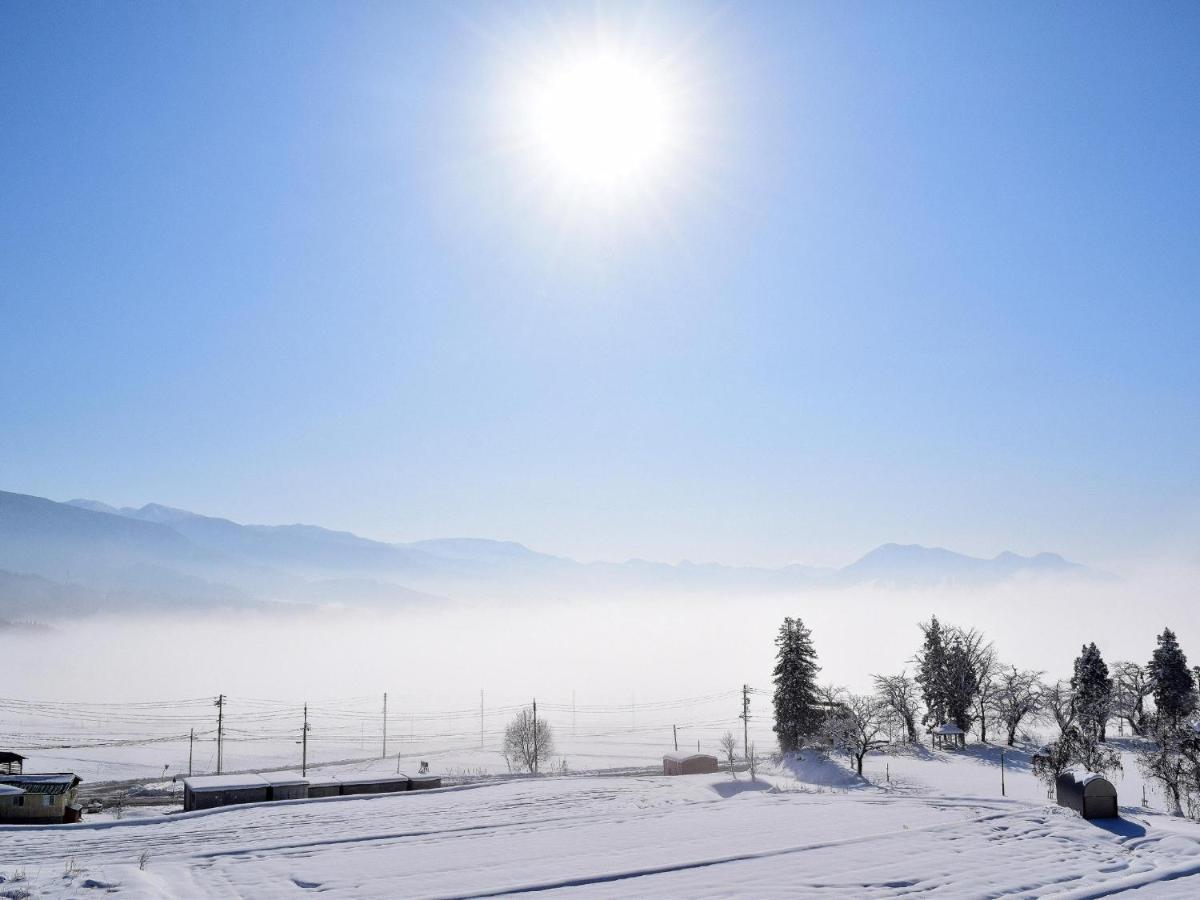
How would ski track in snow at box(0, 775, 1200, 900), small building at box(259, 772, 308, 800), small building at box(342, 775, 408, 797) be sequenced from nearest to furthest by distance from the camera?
ski track in snow at box(0, 775, 1200, 900) → small building at box(259, 772, 308, 800) → small building at box(342, 775, 408, 797)

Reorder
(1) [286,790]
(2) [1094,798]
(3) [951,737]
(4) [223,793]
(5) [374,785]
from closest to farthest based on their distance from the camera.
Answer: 1. (2) [1094,798]
2. (4) [223,793]
3. (1) [286,790]
4. (5) [374,785]
5. (3) [951,737]

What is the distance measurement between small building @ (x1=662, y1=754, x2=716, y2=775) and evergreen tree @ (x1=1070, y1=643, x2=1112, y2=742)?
37.5 m

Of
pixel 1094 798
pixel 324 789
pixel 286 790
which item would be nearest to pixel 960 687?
pixel 1094 798

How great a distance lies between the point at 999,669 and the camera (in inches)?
3091

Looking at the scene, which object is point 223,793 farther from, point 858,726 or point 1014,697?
point 1014,697

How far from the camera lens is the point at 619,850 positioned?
2475 cm

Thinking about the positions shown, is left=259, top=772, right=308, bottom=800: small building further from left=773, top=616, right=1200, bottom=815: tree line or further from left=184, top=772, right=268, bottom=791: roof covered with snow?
left=773, top=616, right=1200, bottom=815: tree line

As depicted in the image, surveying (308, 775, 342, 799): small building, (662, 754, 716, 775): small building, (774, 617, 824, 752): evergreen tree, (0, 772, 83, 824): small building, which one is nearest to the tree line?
(774, 617, 824, 752): evergreen tree

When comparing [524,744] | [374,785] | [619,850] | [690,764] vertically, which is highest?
[619,850]

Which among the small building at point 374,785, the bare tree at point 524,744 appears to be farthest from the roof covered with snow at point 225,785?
the bare tree at point 524,744

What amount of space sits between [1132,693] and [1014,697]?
2436 centimetres

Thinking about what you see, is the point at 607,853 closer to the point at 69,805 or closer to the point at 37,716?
the point at 69,805

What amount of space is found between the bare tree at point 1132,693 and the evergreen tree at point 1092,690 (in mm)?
2791

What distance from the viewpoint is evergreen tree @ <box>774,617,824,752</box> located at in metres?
66.6
